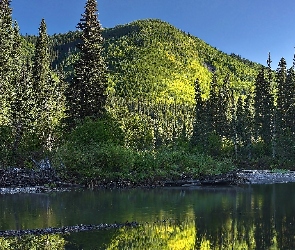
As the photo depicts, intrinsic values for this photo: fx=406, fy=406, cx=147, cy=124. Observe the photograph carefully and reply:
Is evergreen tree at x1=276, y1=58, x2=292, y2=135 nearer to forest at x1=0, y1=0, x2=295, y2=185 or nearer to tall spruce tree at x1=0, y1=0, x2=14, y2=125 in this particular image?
forest at x1=0, y1=0, x2=295, y2=185

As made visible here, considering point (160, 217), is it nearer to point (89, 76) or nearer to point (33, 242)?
point (33, 242)

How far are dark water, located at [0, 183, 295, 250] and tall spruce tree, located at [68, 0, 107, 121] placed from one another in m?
15.7

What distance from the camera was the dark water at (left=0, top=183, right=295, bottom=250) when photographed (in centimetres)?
1377

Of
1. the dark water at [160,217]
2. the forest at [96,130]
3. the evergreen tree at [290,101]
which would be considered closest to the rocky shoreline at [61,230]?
the dark water at [160,217]

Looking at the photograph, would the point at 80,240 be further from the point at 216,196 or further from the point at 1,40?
the point at 1,40

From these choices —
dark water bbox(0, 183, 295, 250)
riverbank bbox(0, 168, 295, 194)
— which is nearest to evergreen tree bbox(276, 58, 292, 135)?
riverbank bbox(0, 168, 295, 194)

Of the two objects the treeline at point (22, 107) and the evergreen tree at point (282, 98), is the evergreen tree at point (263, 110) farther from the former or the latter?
the treeline at point (22, 107)

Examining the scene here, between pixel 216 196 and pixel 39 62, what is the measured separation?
44026 millimetres

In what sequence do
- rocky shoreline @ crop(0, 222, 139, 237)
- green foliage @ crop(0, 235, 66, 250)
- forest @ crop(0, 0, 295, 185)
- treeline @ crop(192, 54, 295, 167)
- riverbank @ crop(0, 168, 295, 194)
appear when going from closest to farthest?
green foliage @ crop(0, 235, 66, 250) < rocky shoreline @ crop(0, 222, 139, 237) < riverbank @ crop(0, 168, 295, 194) < forest @ crop(0, 0, 295, 185) < treeline @ crop(192, 54, 295, 167)

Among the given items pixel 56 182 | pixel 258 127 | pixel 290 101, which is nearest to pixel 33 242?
pixel 56 182

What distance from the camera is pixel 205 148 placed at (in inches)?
2630

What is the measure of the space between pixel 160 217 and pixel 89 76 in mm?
28109

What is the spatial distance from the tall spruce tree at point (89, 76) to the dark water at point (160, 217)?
51.5ft

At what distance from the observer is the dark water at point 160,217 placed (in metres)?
Result: 13.8
